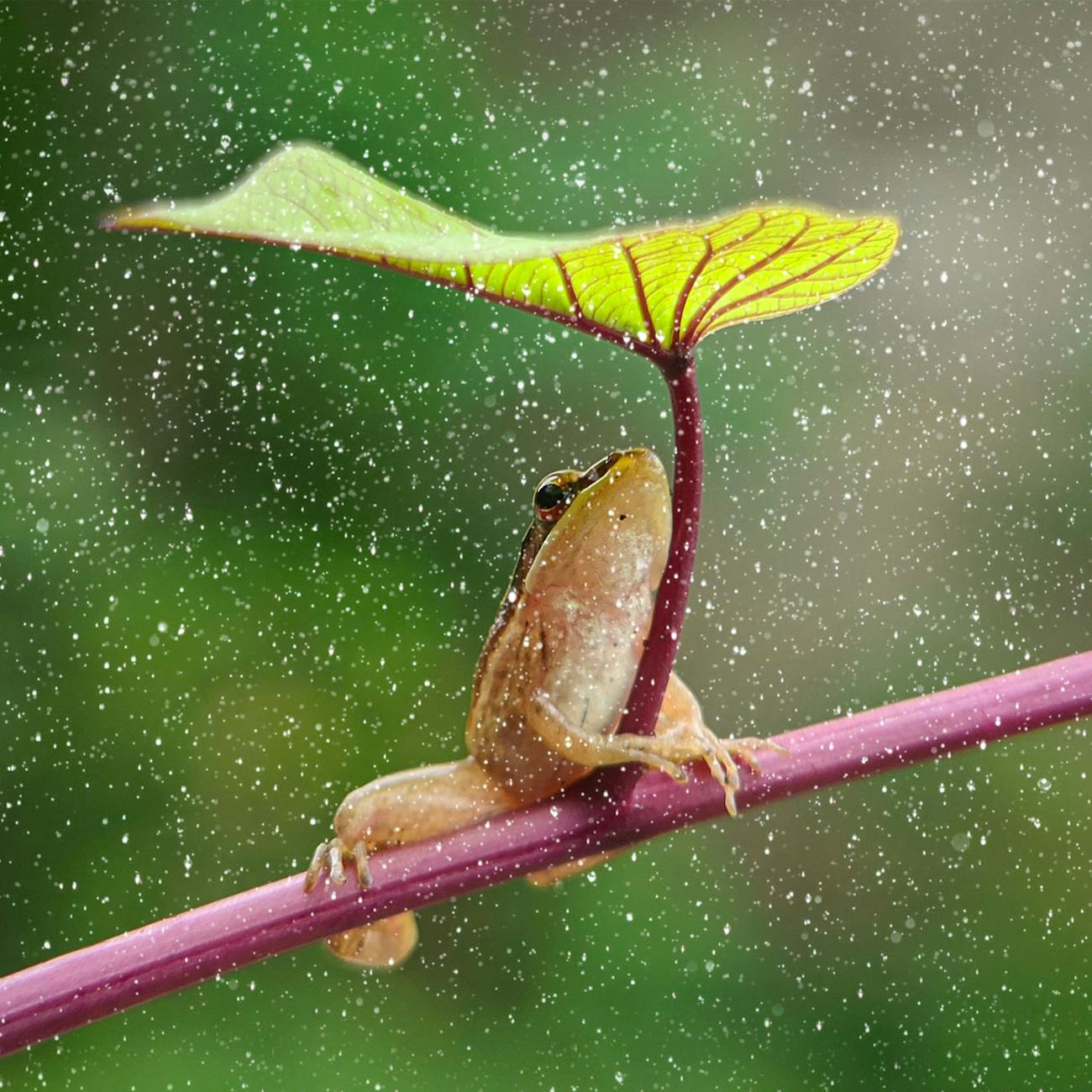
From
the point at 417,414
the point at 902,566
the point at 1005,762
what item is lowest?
the point at 1005,762

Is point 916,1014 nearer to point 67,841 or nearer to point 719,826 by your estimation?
point 719,826

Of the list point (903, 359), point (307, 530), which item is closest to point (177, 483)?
point (307, 530)

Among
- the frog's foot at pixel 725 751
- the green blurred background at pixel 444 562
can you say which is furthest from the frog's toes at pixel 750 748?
the green blurred background at pixel 444 562

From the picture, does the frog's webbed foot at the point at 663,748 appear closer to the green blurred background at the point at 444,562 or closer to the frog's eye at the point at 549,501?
the frog's eye at the point at 549,501

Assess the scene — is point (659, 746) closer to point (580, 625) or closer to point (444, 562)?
point (580, 625)

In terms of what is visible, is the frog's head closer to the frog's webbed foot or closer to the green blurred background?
the frog's webbed foot

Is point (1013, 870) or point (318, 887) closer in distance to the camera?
point (318, 887)
